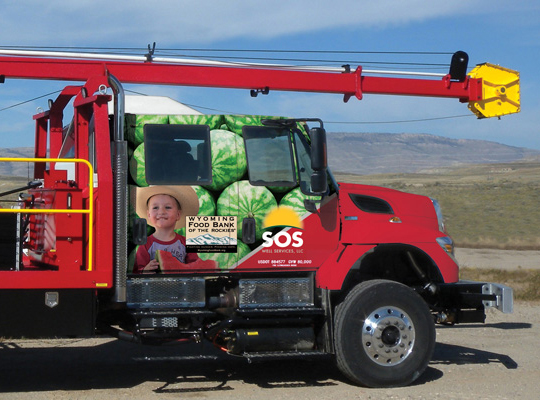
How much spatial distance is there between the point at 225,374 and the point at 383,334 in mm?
2037

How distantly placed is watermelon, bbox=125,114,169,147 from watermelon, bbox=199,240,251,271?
53.1 inches

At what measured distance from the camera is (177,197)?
26.1 feet

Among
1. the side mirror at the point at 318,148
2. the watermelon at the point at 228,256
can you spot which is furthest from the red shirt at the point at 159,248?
the side mirror at the point at 318,148

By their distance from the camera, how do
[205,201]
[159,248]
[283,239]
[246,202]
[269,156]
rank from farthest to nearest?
[269,156]
[283,239]
[246,202]
[205,201]
[159,248]

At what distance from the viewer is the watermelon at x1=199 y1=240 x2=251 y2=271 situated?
317 inches

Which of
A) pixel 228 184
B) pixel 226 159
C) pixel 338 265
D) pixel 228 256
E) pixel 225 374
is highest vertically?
pixel 226 159

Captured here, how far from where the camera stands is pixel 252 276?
27.1 feet

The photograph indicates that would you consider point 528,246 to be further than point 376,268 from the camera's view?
Yes

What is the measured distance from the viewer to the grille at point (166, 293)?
7898 millimetres

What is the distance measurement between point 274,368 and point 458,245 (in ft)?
77.5

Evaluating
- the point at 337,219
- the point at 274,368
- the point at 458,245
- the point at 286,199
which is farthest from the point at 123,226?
the point at 458,245

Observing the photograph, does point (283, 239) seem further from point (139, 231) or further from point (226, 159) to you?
point (139, 231)

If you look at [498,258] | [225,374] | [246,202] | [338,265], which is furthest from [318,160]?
[498,258]

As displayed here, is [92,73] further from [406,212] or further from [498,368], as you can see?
[498,368]
